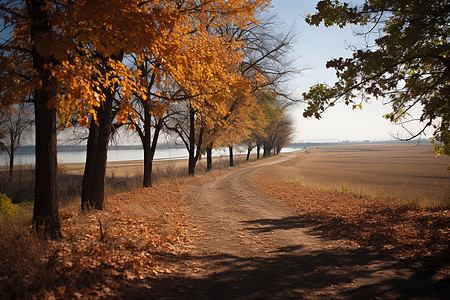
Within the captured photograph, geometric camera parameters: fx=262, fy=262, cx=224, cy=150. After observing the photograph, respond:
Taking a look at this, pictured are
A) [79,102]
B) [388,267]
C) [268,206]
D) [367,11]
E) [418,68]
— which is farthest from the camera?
[268,206]

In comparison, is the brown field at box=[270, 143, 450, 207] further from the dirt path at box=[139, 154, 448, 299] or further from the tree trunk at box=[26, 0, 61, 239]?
the tree trunk at box=[26, 0, 61, 239]

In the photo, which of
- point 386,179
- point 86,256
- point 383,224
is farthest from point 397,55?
point 386,179

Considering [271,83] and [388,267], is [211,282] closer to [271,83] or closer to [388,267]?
→ [388,267]

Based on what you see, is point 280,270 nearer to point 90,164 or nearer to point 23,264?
point 23,264

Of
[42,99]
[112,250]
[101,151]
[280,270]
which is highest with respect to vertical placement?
[42,99]

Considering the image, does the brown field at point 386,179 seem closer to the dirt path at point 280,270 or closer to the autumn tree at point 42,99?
the dirt path at point 280,270

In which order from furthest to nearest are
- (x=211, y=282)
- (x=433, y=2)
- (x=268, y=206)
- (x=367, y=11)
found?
(x=268, y=206) < (x=367, y=11) < (x=433, y=2) < (x=211, y=282)

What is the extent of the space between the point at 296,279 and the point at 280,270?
1.44ft

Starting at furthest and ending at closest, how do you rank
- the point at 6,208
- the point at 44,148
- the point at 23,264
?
1. the point at 6,208
2. the point at 44,148
3. the point at 23,264

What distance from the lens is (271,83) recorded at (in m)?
21.0

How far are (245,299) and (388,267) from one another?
10.5ft

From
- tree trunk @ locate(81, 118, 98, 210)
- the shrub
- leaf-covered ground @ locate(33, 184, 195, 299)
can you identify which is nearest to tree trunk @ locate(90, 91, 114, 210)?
tree trunk @ locate(81, 118, 98, 210)

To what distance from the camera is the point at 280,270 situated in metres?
5.12

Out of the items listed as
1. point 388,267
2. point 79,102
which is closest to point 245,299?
point 388,267
